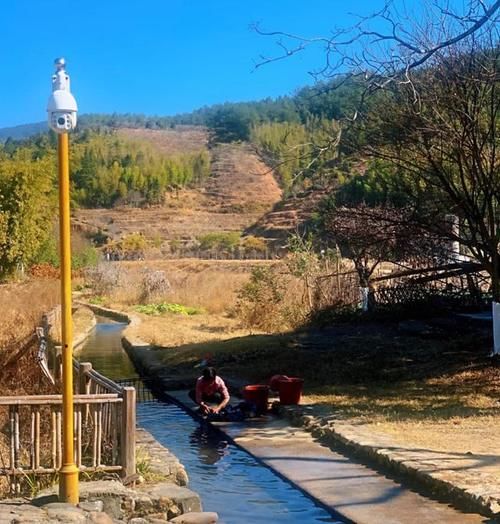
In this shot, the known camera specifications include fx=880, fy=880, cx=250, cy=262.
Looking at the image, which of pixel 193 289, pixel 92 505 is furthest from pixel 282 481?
pixel 193 289

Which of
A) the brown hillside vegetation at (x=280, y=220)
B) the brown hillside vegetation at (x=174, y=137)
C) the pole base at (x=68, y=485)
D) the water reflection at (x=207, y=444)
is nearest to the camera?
the pole base at (x=68, y=485)

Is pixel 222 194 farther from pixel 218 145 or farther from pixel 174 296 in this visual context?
pixel 174 296

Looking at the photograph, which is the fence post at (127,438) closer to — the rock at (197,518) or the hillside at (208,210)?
the rock at (197,518)

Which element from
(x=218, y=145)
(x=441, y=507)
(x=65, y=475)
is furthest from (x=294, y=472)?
(x=218, y=145)

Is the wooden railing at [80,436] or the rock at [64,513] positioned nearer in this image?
the rock at [64,513]

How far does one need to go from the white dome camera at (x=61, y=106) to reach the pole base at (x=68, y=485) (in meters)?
2.91

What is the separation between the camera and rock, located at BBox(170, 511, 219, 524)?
26.1 ft

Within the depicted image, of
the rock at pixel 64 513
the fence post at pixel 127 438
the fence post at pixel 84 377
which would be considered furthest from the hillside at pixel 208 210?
the rock at pixel 64 513

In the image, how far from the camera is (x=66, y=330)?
744 cm

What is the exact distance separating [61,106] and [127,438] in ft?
11.1

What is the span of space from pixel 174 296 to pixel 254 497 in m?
32.8

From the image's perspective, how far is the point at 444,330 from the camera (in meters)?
22.4

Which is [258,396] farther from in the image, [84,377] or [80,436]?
[80,436]

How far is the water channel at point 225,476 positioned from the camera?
8.71 metres
